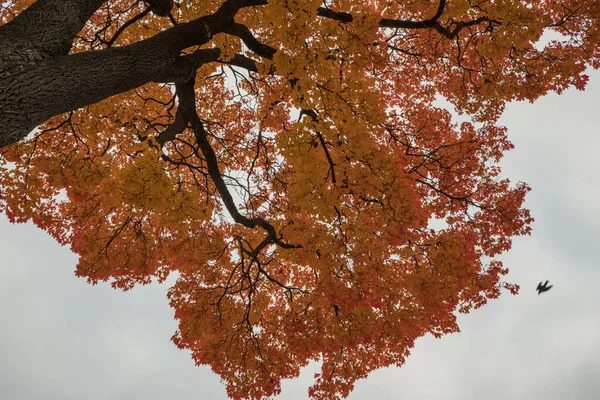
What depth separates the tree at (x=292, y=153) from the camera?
3822 mm

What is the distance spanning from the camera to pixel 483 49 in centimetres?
505

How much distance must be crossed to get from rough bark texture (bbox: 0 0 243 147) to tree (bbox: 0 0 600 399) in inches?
0.6

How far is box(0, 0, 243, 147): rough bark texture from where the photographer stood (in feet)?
9.50

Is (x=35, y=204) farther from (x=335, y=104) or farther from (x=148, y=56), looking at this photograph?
(x=335, y=104)

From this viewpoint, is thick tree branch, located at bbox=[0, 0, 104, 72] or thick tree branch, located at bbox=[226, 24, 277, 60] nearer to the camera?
thick tree branch, located at bbox=[0, 0, 104, 72]

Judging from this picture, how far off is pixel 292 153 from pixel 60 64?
2512 mm

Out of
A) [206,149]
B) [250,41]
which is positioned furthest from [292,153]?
[206,149]

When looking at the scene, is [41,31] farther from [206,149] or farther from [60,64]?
[206,149]

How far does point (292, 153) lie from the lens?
4.31 m

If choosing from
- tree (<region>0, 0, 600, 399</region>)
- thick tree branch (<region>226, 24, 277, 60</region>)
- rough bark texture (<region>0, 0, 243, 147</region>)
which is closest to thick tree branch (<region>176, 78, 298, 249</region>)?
tree (<region>0, 0, 600, 399</region>)

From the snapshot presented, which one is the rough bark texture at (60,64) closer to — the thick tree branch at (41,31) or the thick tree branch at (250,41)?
the thick tree branch at (41,31)

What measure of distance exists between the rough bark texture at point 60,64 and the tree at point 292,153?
15 millimetres

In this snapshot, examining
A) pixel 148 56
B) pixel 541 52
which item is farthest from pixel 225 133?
pixel 541 52

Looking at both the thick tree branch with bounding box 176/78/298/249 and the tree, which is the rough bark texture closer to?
the tree
